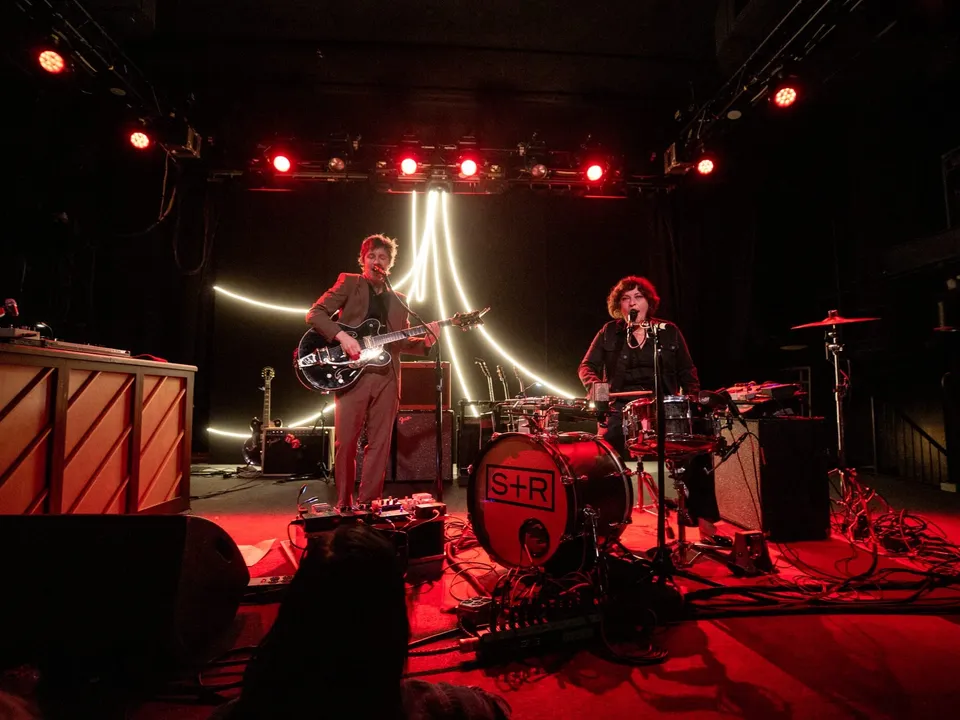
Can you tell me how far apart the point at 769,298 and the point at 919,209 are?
239 cm

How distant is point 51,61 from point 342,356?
4.18 metres

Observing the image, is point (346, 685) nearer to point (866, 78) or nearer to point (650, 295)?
point (650, 295)

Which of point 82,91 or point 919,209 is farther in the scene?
point 919,209

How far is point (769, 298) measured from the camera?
299 inches

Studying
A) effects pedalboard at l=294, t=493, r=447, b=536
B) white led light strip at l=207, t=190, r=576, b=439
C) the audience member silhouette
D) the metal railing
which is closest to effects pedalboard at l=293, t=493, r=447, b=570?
effects pedalboard at l=294, t=493, r=447, b=536

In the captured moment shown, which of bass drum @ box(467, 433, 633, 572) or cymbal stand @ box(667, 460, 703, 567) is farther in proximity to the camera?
cymbal stand @ box(667, 460, 703, 567)

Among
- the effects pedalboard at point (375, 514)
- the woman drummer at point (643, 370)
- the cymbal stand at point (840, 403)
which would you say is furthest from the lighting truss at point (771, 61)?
the effects pedalboard at point (375, 514)

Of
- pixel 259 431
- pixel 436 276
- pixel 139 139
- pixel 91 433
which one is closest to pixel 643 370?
pixel 91 433

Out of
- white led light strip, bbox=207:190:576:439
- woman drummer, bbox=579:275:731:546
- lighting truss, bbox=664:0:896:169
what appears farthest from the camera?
white led light strip, bbox=207:190:576:439

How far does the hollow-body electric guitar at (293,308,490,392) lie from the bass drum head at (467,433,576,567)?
1.34m

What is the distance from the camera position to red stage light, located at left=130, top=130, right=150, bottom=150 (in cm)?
582

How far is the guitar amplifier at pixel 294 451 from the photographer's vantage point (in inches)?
254

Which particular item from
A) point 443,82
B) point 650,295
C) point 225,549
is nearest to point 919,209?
point 650,295

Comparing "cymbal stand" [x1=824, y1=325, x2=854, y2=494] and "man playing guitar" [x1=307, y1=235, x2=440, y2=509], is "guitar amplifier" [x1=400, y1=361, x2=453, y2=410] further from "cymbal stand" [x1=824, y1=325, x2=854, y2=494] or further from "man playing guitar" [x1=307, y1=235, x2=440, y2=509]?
"cymbal stand" [x1=824, y1=325, x2=854, y2=494]
